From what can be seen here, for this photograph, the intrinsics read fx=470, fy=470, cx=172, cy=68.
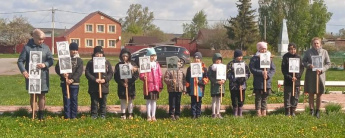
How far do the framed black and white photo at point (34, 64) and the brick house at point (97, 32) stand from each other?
62.1 metres

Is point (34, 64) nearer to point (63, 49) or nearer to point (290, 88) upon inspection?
point (63, 49)

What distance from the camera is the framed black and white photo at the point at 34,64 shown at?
10.0 m

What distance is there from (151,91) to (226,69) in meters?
1.87

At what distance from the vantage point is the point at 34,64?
396 inches

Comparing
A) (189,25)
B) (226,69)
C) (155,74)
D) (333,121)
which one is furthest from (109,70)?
(189,25)

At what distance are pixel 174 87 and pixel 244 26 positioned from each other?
187 ft

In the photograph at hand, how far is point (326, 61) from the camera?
10969mm

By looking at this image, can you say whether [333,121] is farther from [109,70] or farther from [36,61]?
[36,61]

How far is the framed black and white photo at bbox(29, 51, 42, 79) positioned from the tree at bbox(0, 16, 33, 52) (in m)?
67.5

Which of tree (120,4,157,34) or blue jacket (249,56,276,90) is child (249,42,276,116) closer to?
blue jacket (249,56,276,90)

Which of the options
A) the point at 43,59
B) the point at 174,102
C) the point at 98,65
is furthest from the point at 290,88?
the point at 43,59

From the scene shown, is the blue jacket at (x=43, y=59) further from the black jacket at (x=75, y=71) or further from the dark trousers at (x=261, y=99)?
the dark trousers at (x=261, y=99)

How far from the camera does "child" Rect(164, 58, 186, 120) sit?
34.8 feet

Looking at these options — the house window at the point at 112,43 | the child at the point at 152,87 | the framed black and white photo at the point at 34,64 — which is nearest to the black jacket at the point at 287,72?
the child at the point at 152,87
